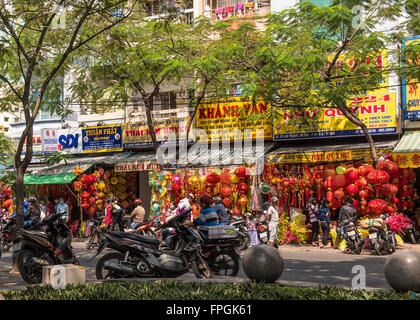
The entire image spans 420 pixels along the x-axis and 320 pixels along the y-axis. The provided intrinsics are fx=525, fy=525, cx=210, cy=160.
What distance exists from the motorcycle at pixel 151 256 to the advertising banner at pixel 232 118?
32.2 feet

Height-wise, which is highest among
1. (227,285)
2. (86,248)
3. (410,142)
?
(410,142)

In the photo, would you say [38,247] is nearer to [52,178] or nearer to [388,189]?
[388,189]

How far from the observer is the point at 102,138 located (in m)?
23.3

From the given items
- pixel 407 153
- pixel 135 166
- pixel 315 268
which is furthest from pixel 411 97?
pixel 135 166

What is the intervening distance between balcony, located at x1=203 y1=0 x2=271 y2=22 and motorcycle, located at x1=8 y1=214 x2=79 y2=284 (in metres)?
12.8

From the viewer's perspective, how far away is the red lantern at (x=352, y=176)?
1565 centimetres

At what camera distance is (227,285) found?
7.18 metres

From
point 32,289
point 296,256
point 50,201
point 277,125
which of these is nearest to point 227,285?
point 32,289

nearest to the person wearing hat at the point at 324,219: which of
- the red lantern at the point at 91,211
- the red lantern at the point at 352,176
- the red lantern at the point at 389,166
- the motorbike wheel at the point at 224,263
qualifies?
the red lantern at the point at 352,176

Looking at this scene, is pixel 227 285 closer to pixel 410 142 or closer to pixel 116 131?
pixel 410 142

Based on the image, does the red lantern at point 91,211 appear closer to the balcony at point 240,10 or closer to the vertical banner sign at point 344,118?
the vertical banner sign at point 344,118

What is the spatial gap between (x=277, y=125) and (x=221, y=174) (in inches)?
111

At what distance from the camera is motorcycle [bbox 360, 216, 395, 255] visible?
13.9 meters

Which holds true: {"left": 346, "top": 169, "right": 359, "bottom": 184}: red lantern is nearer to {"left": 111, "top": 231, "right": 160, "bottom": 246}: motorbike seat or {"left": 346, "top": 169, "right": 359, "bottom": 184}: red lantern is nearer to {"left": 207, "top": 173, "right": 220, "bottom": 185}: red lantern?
{"left": 207, "top": 173, "right": 220, "bottom": 185}: red lantern
